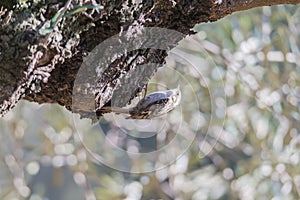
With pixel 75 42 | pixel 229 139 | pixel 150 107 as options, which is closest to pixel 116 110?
pixel 150 107

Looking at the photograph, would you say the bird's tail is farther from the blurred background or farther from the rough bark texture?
the blurred background

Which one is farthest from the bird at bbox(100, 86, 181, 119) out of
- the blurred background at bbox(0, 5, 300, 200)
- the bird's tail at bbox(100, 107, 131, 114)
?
the blurred background at bbox(0, 5, 300, 200)

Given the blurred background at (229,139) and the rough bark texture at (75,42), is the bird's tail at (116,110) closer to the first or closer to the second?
the rough bark texture at (75,42)

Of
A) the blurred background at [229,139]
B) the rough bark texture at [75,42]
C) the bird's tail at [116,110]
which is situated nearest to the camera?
the rough bark texture at [75,42]

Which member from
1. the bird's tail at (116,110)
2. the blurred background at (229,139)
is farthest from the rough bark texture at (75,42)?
the blurred background at (229,139)

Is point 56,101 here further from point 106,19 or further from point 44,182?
point 44,182

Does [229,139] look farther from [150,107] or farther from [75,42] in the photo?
[75,42]

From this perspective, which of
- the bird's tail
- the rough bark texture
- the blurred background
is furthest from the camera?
the blurred background

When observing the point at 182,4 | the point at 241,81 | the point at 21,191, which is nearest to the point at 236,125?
the point at 241,81

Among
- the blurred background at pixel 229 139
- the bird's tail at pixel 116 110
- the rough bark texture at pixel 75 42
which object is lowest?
the blurred background at pixel 229 139
